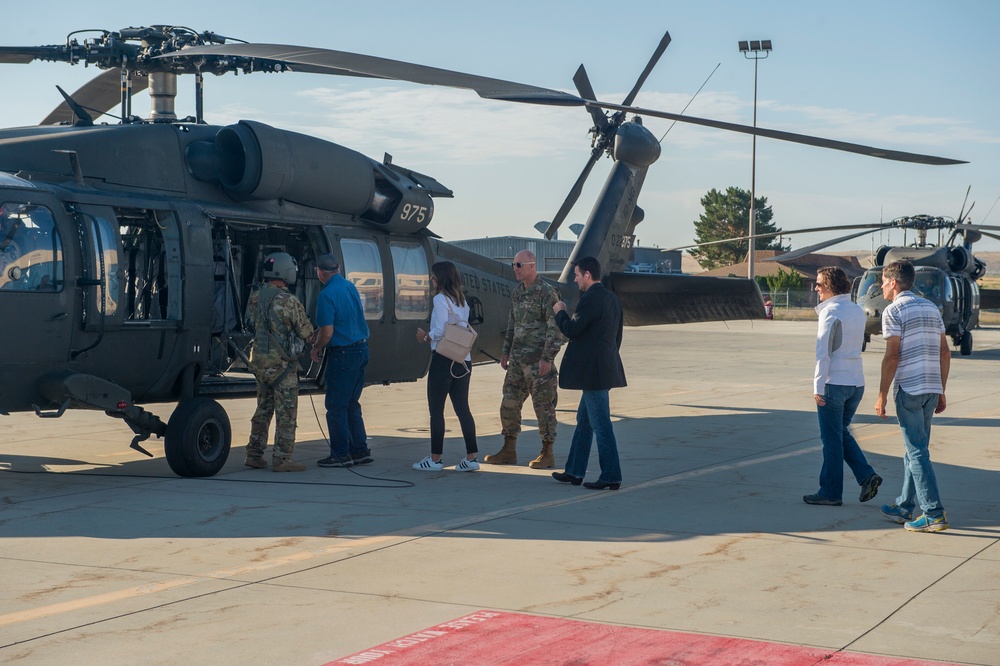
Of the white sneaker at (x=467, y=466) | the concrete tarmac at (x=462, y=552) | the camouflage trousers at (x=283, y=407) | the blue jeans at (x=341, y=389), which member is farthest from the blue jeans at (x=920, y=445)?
the camouflage trousers at (x=283, y=407)

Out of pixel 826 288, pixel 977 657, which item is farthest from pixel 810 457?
pixel 977 657

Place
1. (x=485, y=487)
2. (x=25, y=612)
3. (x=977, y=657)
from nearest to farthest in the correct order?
1. (x=977, y=657)
2. (x=25, y=612)
3. (x=485, y=487)

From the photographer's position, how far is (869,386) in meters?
18.5

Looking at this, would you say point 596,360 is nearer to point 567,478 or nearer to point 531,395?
point 567,478

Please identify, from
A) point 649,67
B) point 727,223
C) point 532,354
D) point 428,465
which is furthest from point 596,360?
point 727,223

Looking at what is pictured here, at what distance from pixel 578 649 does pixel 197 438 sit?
5.21 meters

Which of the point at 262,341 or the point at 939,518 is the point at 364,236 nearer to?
the point at 262,341

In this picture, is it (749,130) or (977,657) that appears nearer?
(977,657)

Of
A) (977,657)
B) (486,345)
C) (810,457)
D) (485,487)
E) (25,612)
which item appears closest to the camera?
(977,657)

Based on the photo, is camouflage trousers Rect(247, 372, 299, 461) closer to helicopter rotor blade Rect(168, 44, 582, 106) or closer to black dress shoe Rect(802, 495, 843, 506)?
helicopter rotor blade Rect(168, 44, 582, 106)

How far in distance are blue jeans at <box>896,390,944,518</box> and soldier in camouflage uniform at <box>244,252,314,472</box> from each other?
15.9 feet

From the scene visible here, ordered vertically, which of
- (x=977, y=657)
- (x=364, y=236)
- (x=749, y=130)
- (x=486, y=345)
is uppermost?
(x=749, y=130)

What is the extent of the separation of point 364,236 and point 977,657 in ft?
25.5

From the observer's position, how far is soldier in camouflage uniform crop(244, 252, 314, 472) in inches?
368
